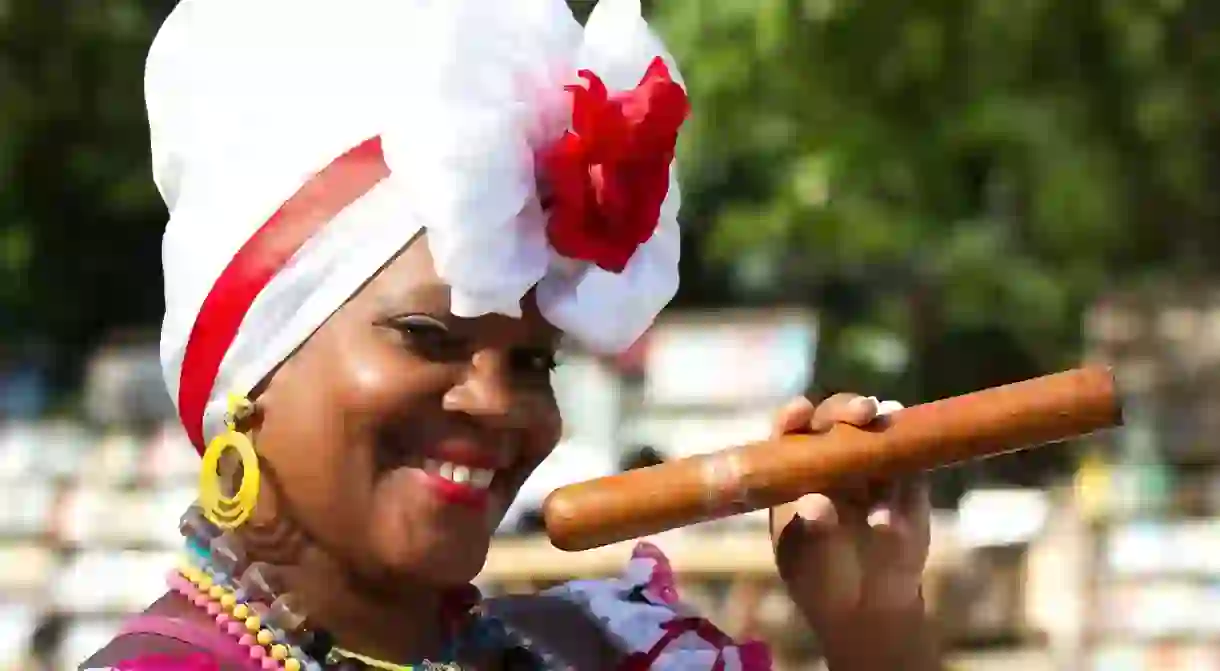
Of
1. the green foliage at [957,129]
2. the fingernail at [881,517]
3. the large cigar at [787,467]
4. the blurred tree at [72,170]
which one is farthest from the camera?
the blurred tree at [72,170]

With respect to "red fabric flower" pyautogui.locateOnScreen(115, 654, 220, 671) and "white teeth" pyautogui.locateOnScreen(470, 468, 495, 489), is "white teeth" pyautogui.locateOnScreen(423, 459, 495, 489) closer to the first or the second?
"white teeth" pyautogui.locateOnScreen(470, 468, 495, 489)

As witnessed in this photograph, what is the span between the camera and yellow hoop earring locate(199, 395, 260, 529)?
32.6 inches

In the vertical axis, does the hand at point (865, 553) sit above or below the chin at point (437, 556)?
above

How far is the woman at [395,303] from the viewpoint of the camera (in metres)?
0.80

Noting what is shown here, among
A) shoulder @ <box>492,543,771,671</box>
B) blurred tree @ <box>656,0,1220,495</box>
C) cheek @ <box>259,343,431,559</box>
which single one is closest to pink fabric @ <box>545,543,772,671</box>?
shoulder @ <box>492,543,771,671</box>

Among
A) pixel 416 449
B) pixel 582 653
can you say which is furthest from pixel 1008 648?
pixel 416 449

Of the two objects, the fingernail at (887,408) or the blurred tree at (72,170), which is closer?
the fingernail at (887,408)

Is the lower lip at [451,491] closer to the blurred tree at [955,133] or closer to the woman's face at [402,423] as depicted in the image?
the woman's face at [402,423]

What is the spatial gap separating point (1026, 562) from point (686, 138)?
1108mm

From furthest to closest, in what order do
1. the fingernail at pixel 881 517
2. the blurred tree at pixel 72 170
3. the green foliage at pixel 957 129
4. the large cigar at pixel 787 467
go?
1. the blurred tree at pixel 72 170
2. the green foliage at pixel 957 129
3. the fingernail at pixel 881 517
4. the large cigar at pixel 787 467

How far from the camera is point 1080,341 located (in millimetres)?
3508

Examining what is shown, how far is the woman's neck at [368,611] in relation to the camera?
86 cm

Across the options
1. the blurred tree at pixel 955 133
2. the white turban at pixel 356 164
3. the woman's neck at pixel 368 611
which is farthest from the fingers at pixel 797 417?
the blurred tree at pixel 955 133

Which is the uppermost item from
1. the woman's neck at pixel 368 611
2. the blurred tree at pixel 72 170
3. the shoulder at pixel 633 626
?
the blurred tree at pixel 72 170
